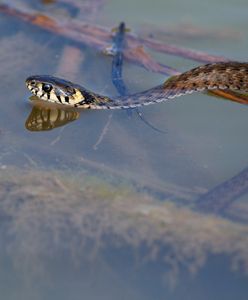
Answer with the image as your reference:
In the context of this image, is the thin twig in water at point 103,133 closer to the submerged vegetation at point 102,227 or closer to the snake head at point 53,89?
the snake head at point 53,89

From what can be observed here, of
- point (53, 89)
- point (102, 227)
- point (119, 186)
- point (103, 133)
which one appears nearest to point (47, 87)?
point (53, 89)

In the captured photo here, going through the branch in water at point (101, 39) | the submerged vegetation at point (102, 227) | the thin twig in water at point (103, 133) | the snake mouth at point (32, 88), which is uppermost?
the branch in water at point (101, 39)

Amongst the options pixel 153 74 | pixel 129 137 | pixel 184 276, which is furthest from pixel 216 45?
pixel 184 276

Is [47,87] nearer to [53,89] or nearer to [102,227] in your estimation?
[53,89]

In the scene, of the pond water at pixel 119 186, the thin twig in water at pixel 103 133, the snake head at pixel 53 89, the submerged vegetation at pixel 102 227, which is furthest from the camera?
the snake head at pixel 53 89

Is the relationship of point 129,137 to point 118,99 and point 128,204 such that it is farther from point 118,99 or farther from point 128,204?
point 128,204

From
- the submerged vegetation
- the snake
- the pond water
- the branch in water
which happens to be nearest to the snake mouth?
the snake

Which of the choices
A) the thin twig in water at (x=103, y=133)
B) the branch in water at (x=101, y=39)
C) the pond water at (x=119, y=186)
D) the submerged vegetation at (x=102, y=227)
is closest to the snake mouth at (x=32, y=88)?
the pond water at (x=119, y=186)
